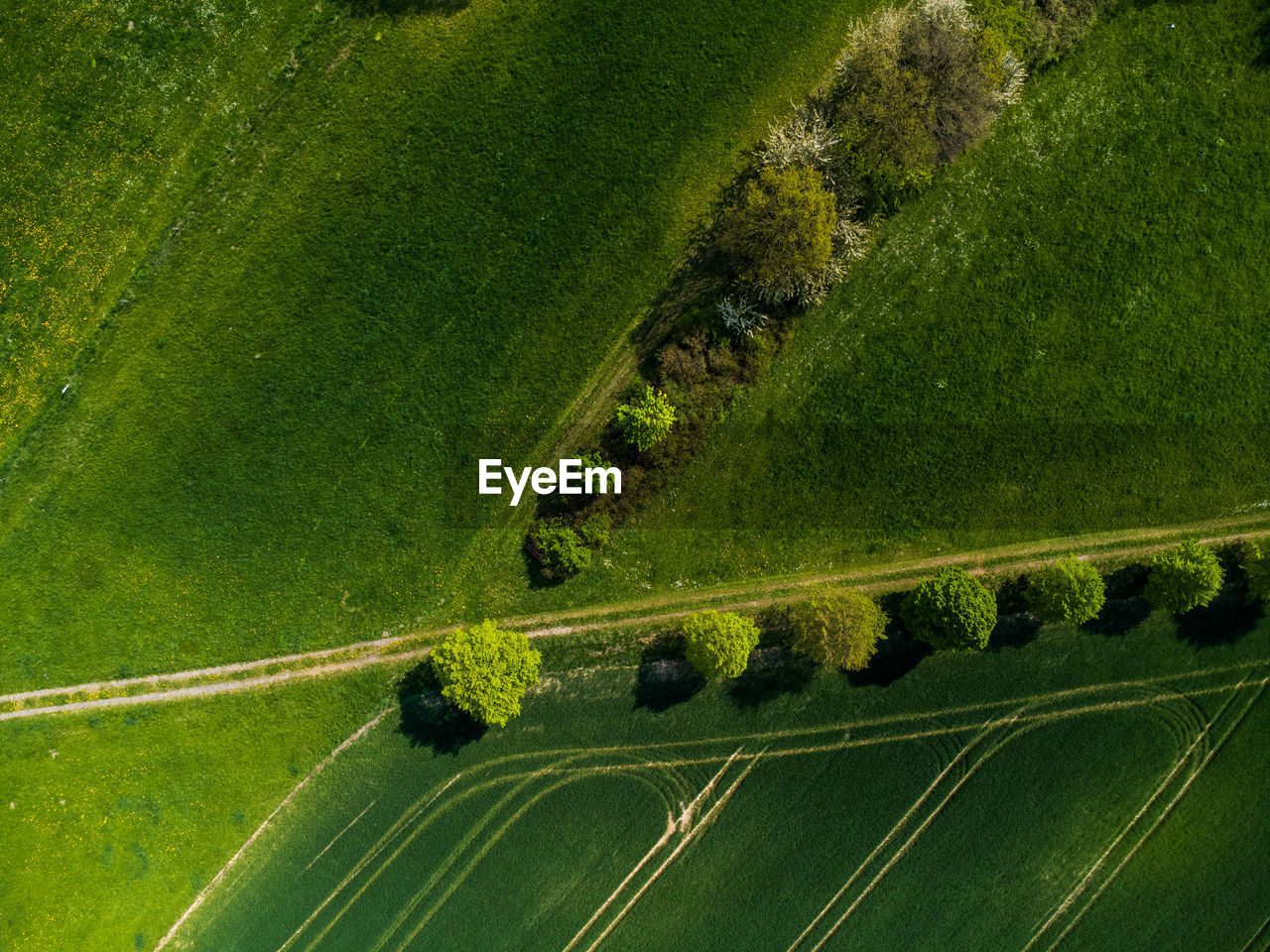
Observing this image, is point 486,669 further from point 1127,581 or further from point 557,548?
point 1127,581

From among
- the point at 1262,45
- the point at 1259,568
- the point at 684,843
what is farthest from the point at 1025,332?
the point at 684,843

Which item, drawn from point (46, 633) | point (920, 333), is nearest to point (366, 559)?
point (46, 633)

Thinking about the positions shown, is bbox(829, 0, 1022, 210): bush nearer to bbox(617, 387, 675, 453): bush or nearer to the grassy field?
the grassy field

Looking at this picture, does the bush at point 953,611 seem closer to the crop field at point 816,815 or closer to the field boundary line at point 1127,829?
the crop field at point 816,815

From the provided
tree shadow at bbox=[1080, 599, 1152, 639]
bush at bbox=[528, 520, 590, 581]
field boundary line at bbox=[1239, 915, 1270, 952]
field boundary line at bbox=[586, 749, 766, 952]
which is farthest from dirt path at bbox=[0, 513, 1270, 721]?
field boundary line at bbox=[1239, 915, 1270, 952]

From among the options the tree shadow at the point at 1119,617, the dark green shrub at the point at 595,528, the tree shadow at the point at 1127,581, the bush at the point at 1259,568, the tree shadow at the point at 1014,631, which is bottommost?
the bush at the point at 1259,568

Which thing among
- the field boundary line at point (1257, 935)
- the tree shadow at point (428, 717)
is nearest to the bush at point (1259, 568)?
the field boundary line at point (1257, 935)

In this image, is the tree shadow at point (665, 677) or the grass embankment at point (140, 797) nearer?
the grass embankment at point (140, 797)

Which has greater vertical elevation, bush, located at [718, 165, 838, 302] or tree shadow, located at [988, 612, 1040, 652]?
bush, located at [718, 165, 838, 302]
